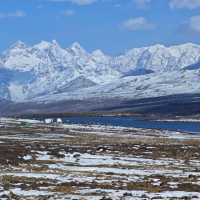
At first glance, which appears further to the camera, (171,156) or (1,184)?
(171,156)

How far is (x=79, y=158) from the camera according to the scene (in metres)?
A: 59.1

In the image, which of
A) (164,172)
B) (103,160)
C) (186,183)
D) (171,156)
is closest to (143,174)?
(164,172)

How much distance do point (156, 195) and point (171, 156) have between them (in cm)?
3199

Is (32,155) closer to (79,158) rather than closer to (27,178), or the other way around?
(79,158)

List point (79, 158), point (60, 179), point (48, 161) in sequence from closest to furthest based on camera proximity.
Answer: point (60, 179) < point (48, 161) < point (79, 158)

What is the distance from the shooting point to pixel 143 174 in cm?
4681

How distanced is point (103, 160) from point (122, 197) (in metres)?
23.4

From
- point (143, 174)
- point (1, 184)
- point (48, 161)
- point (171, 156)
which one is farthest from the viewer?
point (171, 156)

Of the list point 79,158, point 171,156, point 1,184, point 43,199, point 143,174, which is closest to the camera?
point 43,199

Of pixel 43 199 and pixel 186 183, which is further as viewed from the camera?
pixel 186 183

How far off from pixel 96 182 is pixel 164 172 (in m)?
9.63

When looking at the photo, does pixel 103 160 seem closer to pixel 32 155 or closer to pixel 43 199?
pixel 32 155

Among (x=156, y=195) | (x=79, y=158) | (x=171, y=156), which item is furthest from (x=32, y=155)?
(x=156, y=195)

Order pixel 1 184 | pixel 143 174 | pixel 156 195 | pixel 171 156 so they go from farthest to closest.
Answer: pixel 171 156, pixel 143 174, pixel 1 184, pixel 156 195
